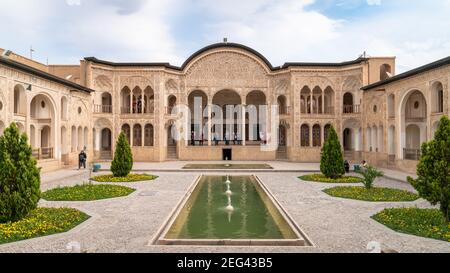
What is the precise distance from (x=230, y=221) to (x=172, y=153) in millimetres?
24905

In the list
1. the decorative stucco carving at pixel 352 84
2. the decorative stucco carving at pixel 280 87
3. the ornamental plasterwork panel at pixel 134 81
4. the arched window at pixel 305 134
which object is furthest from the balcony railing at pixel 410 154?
the ornamental plasterwork panel at pixel 134 81

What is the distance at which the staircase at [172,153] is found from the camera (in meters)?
33.9

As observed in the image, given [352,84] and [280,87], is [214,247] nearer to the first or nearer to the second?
[280,87]

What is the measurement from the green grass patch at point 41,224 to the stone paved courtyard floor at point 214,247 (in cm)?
37

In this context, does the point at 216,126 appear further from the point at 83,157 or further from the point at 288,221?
the point at 288,221

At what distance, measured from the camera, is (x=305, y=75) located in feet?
104

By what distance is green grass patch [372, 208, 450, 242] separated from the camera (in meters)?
8.45

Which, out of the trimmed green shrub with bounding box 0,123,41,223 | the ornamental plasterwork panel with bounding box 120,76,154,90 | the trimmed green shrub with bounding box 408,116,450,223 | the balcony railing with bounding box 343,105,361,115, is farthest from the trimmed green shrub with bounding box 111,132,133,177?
the balcony railing with bounding box 343,105,361,115

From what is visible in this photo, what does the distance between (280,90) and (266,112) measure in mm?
2745

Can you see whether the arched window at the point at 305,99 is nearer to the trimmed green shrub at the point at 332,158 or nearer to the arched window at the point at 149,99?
the trimmed green shrub at the point at 332,158

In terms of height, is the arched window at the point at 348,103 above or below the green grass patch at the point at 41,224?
above

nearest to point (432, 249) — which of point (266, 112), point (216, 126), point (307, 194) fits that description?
point (307, 194)

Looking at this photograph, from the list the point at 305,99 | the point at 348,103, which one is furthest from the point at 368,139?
the point at 305,99

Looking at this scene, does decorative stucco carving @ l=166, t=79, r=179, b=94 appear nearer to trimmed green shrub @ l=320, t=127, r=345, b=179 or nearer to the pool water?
the pool water
